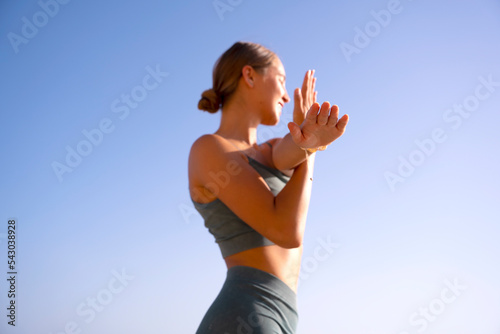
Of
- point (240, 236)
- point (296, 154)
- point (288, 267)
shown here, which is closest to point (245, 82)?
point (296, 154)

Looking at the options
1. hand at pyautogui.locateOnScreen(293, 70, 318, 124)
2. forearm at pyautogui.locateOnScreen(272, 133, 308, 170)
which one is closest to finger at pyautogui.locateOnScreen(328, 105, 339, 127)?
forearm at pyautogui.locateOnScreen(272, 133, 308, 170)

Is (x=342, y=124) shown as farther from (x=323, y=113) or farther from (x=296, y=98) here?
(x=296, y=98)

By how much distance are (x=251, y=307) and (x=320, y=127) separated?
0.83 m

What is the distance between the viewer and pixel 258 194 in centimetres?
199

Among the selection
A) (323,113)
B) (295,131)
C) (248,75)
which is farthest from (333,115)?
(248,75)

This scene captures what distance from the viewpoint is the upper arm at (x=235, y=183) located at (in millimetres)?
1964

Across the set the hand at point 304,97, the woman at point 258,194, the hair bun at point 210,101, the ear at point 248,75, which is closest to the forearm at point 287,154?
the woman at point 258,194

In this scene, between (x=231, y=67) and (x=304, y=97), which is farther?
(x=231, y=67)

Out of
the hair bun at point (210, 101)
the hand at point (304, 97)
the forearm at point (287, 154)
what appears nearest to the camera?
the forearm at point (287, 154)

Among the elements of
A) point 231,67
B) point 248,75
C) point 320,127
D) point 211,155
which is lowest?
point 320,127

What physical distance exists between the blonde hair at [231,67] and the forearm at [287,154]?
0.47 meters

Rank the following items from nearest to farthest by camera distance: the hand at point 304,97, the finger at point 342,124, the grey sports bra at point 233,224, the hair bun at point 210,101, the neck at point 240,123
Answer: the finger at point 342,124 → the grey sports bra at point 233,224 → the hand at point 304,97 → the neck at point 240,123 → the hair bun at point 210,101

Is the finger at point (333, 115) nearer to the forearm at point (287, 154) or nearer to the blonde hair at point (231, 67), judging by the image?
the forearm at point (287, 154)

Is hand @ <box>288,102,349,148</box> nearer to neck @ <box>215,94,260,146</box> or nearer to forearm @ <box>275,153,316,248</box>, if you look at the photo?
forearm @ <box>275,153,316,248</box>
